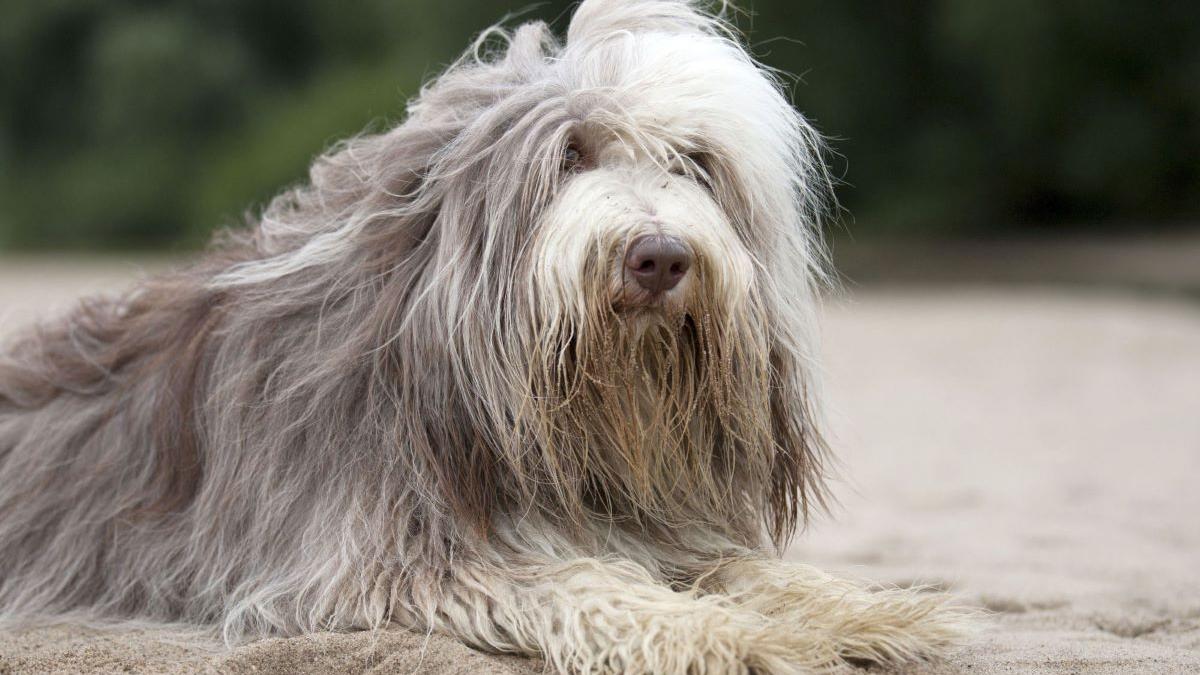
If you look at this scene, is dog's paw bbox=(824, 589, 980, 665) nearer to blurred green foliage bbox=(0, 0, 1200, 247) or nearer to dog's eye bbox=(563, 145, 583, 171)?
dog's eye bbox=(563, 145, 583, 171)

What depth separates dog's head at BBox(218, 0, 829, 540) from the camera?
3.21 meters

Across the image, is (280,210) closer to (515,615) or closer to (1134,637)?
(515,615)

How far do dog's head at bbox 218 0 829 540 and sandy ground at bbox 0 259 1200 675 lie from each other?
0.46 meters

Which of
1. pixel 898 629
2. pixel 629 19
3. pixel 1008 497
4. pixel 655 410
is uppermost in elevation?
pixel 629 19

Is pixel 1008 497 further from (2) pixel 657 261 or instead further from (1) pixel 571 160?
(2) pixel 657 261

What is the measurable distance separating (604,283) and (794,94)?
10.4 metres

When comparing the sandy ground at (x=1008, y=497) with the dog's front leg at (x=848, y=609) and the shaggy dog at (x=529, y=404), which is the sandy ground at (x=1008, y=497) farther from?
the shaggy dog at (x=529, y=404)

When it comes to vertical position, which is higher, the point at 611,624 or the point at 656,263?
the point at 656,263

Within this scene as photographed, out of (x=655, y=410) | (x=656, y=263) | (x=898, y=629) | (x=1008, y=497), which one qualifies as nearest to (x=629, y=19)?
(x=656, y=263)

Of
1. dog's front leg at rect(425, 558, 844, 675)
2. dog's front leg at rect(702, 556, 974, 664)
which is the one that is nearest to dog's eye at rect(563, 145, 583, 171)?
dog's front leg at rect(425, 558, 844, 675)

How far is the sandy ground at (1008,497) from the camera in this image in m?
3.42

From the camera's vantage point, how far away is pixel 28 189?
102 ft

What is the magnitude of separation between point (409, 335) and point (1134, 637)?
2181mm

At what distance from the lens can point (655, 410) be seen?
3.41 metres
